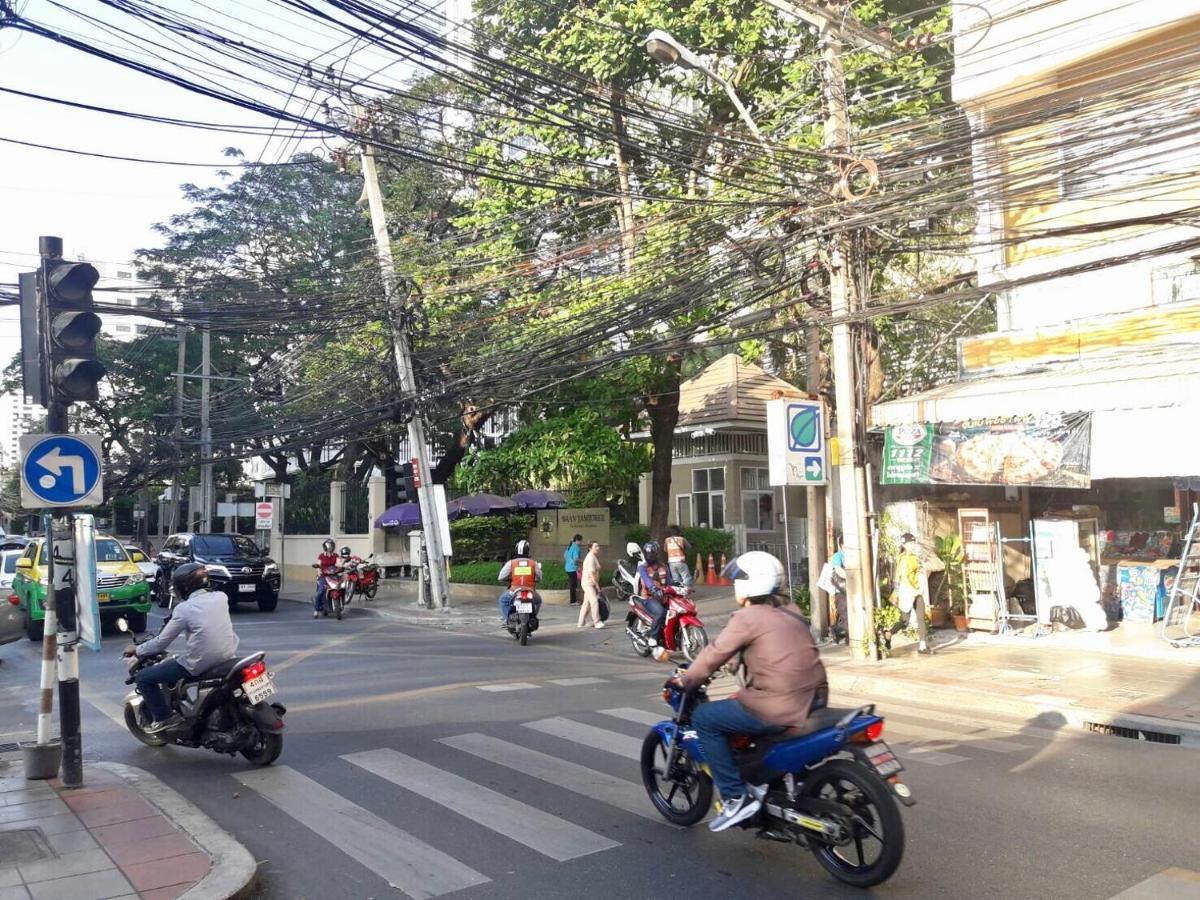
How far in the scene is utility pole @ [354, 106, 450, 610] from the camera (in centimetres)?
1938

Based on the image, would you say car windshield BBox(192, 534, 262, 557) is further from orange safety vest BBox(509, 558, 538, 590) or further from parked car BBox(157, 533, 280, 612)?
orange safety vest BBox(509, 558, 538, 590)

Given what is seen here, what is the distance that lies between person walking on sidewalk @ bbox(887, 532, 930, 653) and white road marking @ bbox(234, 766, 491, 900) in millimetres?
8299

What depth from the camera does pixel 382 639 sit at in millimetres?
16359

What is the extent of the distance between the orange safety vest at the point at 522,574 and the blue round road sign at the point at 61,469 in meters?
9.07

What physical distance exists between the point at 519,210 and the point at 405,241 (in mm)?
6691

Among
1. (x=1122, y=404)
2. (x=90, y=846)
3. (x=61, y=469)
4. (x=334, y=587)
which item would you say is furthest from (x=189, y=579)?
(x=334, y=587)

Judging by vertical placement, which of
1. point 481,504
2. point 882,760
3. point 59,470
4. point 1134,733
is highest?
point 59,470

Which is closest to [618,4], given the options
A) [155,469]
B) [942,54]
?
[942,54]

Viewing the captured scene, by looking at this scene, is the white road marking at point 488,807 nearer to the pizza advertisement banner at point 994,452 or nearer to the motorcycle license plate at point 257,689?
the motorcycle license plate at point 257,689

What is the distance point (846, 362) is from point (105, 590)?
1278 centimetres

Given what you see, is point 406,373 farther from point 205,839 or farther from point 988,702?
point 205,839

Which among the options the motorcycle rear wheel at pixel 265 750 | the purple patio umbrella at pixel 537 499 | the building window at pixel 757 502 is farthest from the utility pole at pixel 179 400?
the motorcycle rear wheel at pixel 265 750

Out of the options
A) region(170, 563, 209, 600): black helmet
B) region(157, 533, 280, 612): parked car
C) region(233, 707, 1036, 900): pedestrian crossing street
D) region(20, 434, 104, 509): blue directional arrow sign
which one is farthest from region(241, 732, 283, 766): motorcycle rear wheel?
region(157, 533, 280, 612): parked car

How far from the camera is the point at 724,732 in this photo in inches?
206
